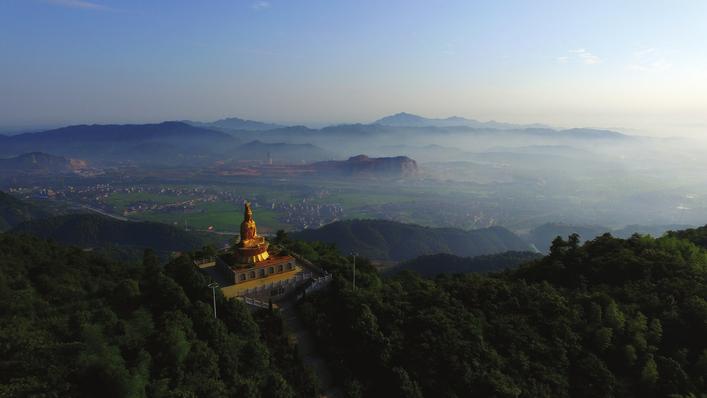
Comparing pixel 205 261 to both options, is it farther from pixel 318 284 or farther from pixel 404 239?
pixel 404 239

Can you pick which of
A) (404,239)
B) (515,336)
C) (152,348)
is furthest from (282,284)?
(404,239)

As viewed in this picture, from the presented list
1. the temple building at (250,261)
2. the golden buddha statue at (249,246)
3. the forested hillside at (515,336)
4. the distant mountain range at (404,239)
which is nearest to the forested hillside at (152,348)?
the temple building at (250,261)

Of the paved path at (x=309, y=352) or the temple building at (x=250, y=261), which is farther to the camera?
the temple building at (x=250, y=261)

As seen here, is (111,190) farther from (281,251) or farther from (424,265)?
(281,251)

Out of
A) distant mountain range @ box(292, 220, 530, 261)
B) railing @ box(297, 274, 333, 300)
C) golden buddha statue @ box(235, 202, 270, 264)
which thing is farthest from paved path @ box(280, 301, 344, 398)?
distant mountain range @ box(292, 220, 530, 261)

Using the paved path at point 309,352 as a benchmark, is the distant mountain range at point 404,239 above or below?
below

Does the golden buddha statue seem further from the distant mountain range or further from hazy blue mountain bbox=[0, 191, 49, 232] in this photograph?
hazy blue mountain bbox=[0, 191, 49, 232]

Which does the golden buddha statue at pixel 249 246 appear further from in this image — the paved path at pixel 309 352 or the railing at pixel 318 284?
the paved path at pixel 309 352
